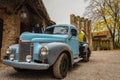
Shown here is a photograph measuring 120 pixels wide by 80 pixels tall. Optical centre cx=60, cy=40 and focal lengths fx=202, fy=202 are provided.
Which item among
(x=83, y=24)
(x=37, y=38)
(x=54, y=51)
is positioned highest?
(x=83, y=24)

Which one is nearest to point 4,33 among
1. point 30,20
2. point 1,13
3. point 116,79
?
point 1,13

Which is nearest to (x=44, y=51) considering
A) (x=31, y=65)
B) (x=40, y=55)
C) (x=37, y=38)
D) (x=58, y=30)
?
(x=40, y=55)

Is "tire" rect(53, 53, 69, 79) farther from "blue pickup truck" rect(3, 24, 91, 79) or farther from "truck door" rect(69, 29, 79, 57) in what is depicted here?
"truck door" rect(69, 29, 79, 57)

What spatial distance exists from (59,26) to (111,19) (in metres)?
23.2

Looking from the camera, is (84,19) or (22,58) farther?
(84,19)

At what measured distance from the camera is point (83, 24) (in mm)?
32219

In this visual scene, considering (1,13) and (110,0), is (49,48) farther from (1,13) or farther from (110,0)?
(110,0)

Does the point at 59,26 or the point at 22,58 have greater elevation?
the point at 59,26

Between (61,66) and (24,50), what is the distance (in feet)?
4.42

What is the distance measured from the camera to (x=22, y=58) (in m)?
6.67

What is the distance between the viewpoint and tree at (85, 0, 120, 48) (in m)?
30.2

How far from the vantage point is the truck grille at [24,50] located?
6658 millimetres

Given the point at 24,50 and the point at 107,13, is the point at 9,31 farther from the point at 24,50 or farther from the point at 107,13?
the point at 107,13

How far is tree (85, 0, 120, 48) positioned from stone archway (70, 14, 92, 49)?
1.38 m
